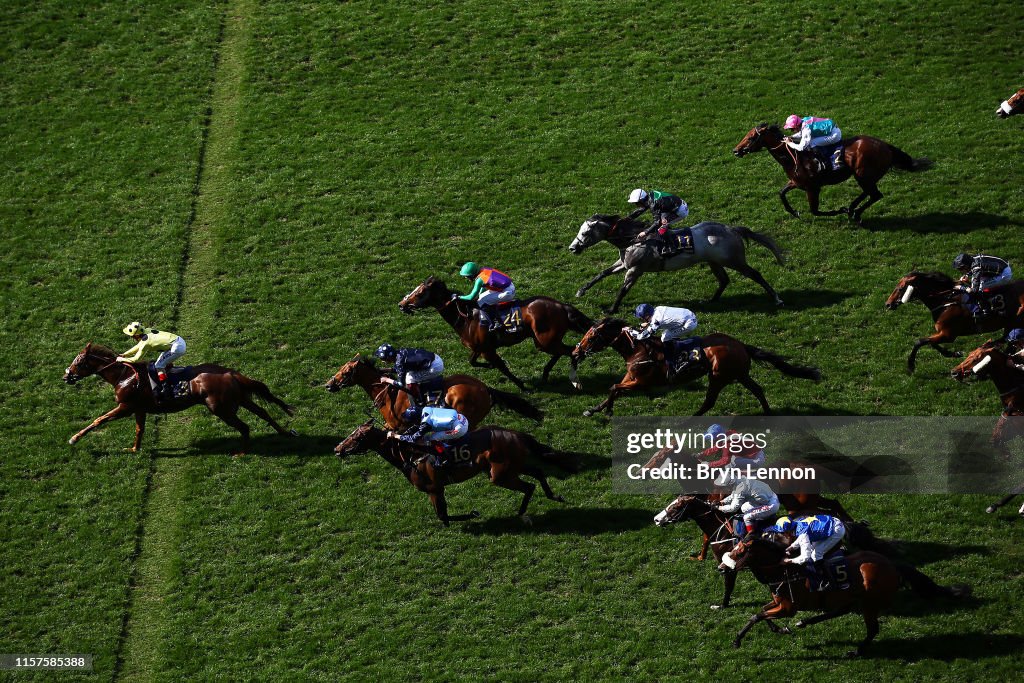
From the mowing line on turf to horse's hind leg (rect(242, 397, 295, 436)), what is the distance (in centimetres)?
149

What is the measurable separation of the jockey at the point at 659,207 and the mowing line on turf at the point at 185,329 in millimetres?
8696

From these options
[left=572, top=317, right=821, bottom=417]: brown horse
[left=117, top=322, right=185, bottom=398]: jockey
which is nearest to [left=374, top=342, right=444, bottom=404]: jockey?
[left=572, top=317, right=821, bottom=417]: brown horse

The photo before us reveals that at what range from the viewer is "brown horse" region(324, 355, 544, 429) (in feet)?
61.5

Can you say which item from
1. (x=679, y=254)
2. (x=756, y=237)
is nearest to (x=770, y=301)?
(x=756, y=237)

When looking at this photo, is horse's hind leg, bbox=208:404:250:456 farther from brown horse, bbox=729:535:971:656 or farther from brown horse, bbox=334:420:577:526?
brown horse, bbox=729:535:971:656

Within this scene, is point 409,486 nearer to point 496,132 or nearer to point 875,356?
point 875,356

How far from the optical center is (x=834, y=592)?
49.5 feet

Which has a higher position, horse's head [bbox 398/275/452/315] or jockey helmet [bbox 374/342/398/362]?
horse's head [bbox 398/275/452/315]

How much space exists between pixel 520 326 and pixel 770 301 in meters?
5.35

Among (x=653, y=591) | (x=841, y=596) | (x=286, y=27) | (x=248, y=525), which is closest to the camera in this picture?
(x=841, y=596)

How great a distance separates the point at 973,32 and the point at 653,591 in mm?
20507

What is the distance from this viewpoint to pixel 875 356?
21234mm

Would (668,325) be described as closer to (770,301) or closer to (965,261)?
(770,301)

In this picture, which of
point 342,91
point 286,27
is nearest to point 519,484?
point 342,91
